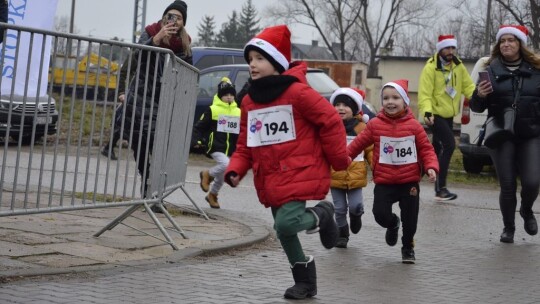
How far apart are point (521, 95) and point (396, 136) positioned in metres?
1.93

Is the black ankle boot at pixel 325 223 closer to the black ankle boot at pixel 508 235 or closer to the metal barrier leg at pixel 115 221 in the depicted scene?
the metal barrier leg at pixel 115 221

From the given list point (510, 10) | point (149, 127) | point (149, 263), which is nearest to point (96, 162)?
point (149, 127)

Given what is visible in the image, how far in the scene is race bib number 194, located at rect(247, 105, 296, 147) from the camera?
22.8 ft

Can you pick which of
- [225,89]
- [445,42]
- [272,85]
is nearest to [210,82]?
[225,89]

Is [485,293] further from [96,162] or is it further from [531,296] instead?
[96,162]

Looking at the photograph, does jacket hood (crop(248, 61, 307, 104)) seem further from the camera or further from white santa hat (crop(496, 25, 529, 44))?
white santa hat (crop(496, 25, 529, 44))

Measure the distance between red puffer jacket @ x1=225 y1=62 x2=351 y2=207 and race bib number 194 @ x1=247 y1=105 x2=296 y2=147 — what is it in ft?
0.09

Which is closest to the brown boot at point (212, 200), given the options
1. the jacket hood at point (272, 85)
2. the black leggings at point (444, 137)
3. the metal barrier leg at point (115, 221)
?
the black leggings at point (444, 137)

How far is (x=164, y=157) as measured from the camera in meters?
9.09

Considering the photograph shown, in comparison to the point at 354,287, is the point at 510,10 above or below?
above

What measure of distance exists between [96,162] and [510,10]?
42788 mm

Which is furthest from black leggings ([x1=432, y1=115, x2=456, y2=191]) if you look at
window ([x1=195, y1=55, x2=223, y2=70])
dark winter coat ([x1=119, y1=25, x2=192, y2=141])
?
window ([x1=195, y1=55, x2=223, y2=70])

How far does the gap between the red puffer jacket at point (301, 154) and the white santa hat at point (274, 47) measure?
0.09 metres

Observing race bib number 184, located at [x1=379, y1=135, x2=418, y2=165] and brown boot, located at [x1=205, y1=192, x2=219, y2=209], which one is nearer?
race bib number 184, located at [x1=379, y1=135, x2=418, y2=165]
